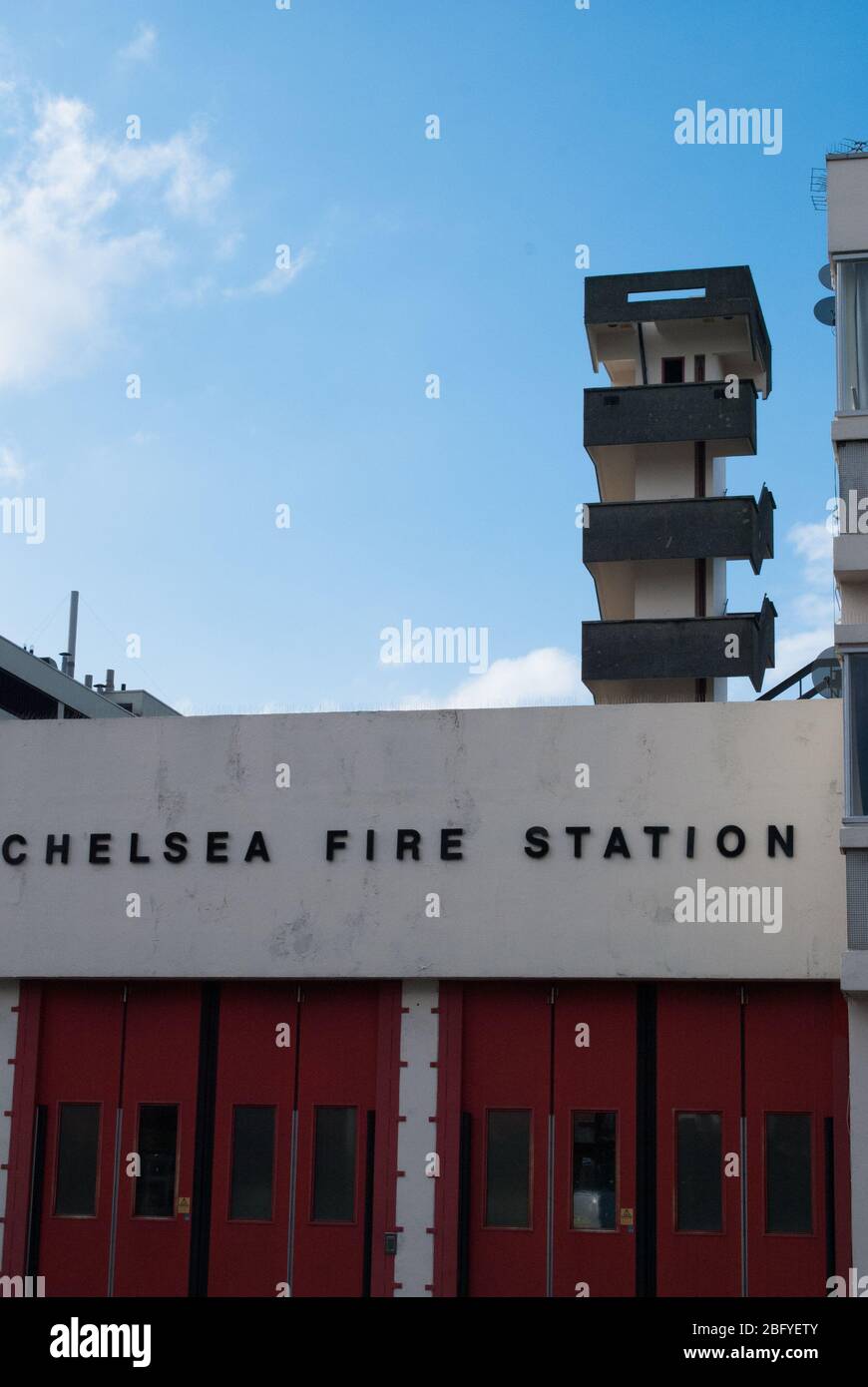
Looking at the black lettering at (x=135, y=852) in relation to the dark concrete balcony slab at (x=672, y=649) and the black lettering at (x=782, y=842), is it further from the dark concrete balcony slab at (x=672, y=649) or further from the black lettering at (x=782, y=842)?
the dark concrete balcony slab at (x=672, y=649)

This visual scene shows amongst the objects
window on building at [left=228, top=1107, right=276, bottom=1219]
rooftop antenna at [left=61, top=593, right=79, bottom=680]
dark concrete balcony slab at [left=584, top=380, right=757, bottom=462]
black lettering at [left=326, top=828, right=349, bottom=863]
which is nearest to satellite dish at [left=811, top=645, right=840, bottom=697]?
dark concrete balcony slab at [left=584, top=380, right=757, bottom=462]

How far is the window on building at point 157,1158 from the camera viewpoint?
20375mm

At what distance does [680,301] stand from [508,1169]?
72.2 ft

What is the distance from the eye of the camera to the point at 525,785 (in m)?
20.1

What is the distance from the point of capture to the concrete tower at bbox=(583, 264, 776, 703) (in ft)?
116

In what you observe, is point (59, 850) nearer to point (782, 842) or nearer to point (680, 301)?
point (782, 842)

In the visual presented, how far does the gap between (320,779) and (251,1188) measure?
4899 millimetres

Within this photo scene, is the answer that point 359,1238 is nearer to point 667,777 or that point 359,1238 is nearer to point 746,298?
point 667,777

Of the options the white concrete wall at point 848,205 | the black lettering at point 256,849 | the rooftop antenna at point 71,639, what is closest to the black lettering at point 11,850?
the black lettering at point 256,849

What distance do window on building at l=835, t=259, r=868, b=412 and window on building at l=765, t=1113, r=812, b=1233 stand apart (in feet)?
25.9

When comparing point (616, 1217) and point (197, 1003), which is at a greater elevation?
point (197, 1003)
